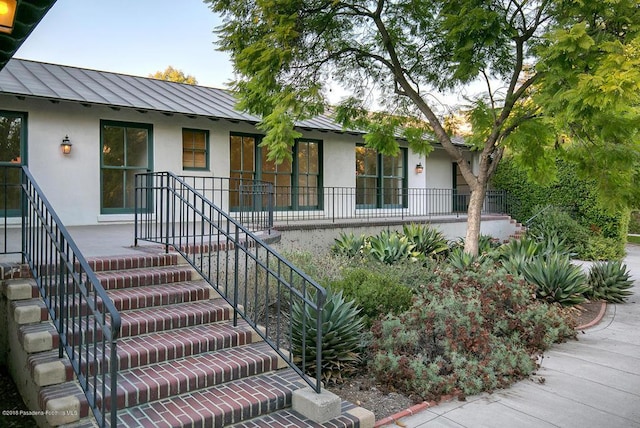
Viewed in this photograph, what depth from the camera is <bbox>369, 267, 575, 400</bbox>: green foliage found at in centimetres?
447

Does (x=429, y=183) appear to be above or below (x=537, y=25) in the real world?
below

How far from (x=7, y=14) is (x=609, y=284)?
973 centimetres

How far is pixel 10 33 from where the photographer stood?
3.23 metres

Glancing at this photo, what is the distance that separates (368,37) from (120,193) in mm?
6358

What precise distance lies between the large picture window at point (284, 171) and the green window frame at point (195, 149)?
79 centimetres

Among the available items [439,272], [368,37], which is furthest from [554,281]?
[368,37]

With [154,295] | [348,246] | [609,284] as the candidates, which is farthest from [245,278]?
[609,284]

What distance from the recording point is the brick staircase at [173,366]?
11.4ft

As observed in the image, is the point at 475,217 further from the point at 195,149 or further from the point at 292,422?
the point at 292,422

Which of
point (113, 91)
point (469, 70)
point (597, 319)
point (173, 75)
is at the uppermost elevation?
point (173, 75)

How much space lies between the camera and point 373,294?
578 cm

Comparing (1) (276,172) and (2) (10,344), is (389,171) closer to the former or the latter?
(1) (276,172)

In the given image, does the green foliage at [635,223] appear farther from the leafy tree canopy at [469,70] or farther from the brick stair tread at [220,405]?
the brick stair tread at [220,405]

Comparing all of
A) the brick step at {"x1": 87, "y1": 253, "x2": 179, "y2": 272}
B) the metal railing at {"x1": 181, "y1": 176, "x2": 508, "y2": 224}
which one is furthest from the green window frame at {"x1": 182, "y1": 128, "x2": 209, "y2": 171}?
the brick step at {"x1": 87, "y1": 253, "x2": 179, "y2": 272}
